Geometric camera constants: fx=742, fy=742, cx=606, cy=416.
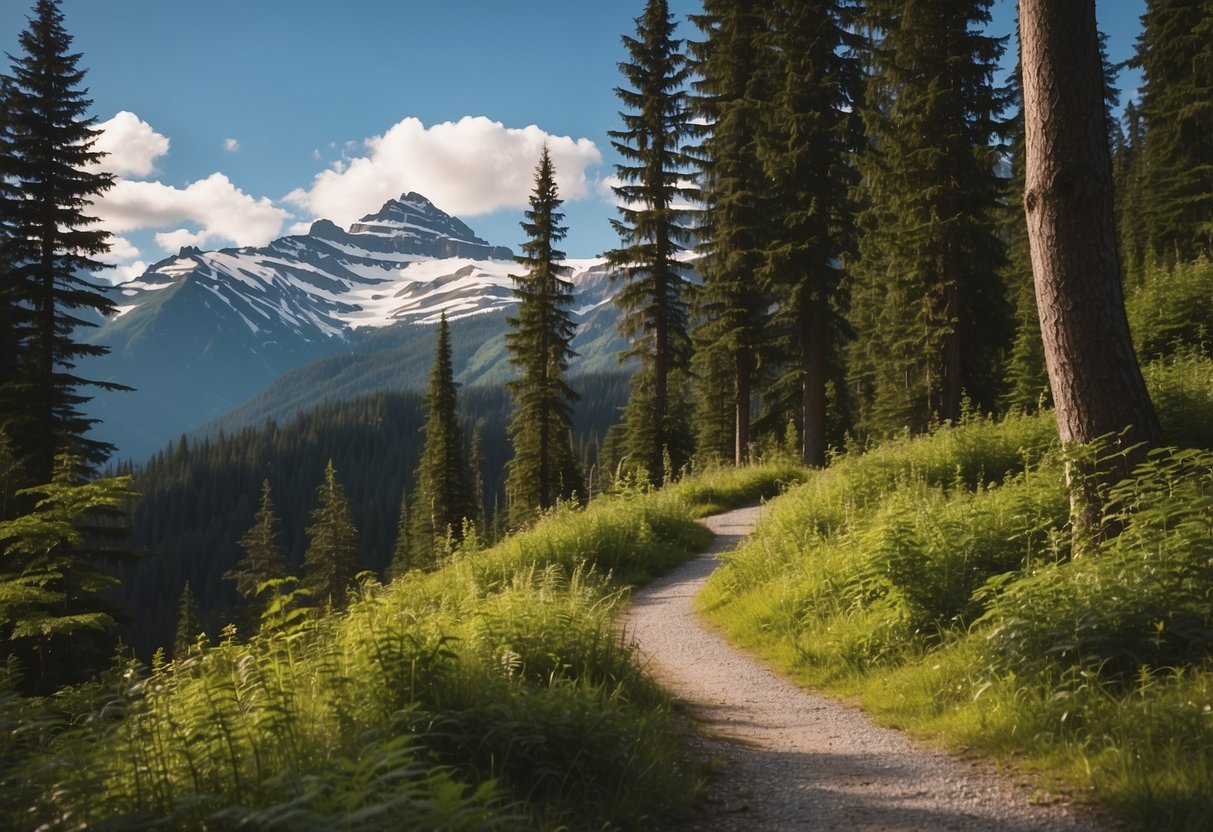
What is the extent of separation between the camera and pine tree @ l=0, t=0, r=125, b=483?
18422mm

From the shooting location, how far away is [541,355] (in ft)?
102

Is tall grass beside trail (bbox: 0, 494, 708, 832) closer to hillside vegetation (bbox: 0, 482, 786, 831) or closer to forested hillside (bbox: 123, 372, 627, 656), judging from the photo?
→ hillside vegetation (bbox: 0, 482, 786, 831)

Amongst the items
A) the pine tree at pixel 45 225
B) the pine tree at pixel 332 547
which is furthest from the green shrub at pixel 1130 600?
the pine tree at pixel 332 547

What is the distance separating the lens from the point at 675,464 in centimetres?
3092

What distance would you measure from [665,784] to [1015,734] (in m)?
2.03

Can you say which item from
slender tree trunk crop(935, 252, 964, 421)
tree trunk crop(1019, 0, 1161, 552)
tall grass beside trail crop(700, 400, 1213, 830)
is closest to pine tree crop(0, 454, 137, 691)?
tall grass beside trail crop(700, 400, 1213, 830)

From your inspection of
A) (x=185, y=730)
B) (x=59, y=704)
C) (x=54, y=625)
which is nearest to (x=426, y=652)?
(x=185, y=730)

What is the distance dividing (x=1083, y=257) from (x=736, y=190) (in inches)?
677

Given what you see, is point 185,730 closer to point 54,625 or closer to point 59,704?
point 59,704

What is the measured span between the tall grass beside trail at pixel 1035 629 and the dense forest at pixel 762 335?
0.24 ft

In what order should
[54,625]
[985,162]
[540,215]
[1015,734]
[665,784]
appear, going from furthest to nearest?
[540,215], [985,162], [54,625], [1015,734], [665,784]

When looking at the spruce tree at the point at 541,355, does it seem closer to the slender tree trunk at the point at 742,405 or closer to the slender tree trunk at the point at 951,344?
the slender tree trunk at the point at 742,405

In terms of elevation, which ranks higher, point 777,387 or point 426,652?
point 777,387

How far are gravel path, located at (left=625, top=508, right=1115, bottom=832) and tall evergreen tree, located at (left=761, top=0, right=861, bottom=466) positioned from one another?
45.7ft
